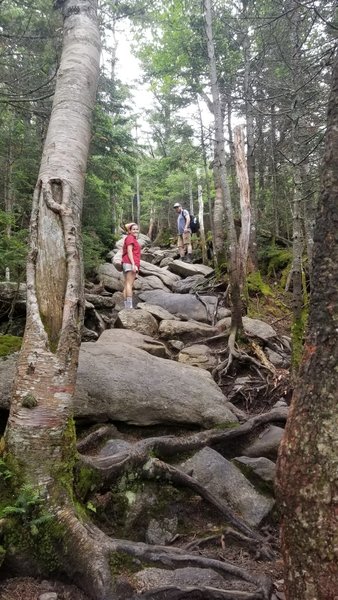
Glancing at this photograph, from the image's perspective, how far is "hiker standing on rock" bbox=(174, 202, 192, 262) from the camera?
17234mm

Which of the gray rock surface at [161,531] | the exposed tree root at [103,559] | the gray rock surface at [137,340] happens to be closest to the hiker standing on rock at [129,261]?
the gray rock surface at [137,340]

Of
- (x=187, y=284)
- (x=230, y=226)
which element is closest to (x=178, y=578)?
→ (x=230, y=226)

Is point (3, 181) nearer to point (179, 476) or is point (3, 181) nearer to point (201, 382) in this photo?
point (201, 382)

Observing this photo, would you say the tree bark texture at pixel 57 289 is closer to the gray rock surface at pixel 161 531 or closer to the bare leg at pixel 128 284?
the gray rock surface at pixel 161 531

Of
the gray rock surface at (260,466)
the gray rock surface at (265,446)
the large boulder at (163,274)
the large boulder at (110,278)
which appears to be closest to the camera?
the gray rock surface at (260,466)

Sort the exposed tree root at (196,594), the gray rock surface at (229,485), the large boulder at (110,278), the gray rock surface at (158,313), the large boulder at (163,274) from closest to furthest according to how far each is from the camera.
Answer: the exposed tree root at (196,594) < the gray rock surface at (229,485) < the gray rock surface at (158,313) < the large boulder at (110,278) < the large boulder at (163,274)

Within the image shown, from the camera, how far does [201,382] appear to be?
6.08 metres

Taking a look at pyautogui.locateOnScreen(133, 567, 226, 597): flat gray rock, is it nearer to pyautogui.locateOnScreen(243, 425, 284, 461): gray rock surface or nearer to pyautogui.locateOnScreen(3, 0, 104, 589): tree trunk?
pyautogui.locateOnScreen(3, 0, 104, 589): tree trunk

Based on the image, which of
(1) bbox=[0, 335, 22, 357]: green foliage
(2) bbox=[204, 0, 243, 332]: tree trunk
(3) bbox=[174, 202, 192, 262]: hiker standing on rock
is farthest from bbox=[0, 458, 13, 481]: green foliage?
(3) bbox=[174, 202, 192, 262]: hiker standing on rock

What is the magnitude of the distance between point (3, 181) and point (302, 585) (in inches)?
500

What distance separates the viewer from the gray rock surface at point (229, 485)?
13.9 feet

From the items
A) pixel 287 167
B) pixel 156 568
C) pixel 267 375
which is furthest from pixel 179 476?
pixel 287 167

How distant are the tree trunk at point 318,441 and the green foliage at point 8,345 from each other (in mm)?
4022

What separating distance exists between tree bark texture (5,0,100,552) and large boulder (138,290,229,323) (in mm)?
7244
